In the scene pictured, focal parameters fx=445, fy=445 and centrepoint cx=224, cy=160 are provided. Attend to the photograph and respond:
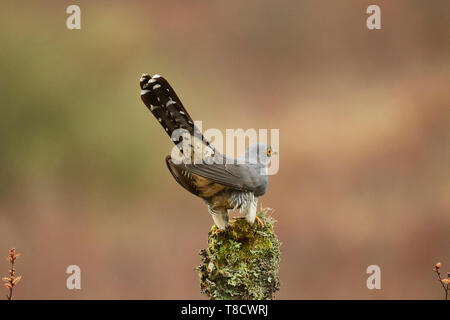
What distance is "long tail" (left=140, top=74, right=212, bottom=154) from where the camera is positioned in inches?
57.8

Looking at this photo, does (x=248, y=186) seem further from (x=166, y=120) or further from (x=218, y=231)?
(x=166, y=120)

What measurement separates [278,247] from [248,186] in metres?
0.24

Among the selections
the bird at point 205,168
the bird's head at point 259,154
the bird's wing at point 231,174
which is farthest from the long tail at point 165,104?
the bird's head at point 259,154

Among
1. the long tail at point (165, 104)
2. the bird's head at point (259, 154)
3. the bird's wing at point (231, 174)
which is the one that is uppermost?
the long tail at point (165, 104)

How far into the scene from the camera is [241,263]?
4.83 ft

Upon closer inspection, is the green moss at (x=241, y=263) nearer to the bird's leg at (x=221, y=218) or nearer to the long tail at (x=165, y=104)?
the bird's leg at (x=221, y=218)

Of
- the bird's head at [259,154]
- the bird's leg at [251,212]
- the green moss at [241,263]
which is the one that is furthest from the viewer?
the bird's head at [259,154]

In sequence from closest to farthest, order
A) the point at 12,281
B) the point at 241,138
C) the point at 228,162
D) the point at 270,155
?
the point at 12,281 < the point at 228,162 < the point at 270,155 < the point at 241,138

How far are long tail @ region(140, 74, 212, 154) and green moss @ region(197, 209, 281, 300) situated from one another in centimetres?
35

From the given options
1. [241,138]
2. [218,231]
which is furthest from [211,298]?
[241,138]

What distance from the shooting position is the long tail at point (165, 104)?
4.82 feet

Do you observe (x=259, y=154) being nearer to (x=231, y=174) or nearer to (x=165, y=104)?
(x=231, y=174)

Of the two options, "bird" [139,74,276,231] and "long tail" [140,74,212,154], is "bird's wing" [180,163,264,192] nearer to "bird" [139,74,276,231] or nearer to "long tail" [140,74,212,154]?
"bird" [139,74,276,231]
